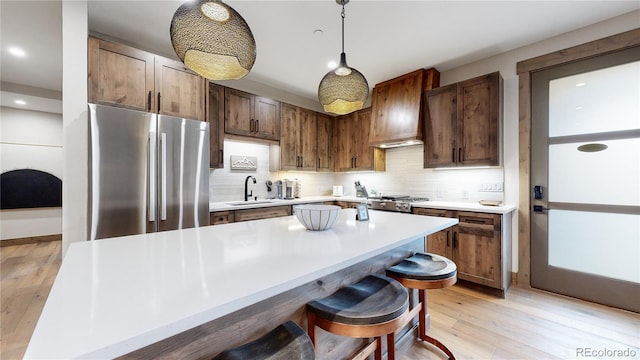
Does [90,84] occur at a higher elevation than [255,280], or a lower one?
higher

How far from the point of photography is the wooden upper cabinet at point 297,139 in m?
3.94

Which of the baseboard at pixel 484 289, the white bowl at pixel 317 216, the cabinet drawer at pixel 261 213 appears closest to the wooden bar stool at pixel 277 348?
the white bowl at pixel 317 216

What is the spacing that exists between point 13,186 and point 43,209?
0.59 meters

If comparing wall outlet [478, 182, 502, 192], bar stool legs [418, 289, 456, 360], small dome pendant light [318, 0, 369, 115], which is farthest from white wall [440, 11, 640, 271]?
small dome pendant light [318, 0, 369, 115]

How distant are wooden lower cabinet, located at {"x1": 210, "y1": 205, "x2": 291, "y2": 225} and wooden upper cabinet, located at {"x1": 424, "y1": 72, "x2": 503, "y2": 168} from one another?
6.81 feet

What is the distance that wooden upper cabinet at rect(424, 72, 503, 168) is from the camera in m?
2.92

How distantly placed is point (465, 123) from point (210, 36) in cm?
298

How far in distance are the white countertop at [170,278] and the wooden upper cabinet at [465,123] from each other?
212 centimetres

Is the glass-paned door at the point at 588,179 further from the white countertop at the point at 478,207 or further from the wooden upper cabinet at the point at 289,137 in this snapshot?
the wooden upper cabinet at the point at 289,137

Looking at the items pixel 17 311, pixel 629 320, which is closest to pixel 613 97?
pixel 629 320

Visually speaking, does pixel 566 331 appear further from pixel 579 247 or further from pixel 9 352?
pixel 9 352

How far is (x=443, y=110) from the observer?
10.8ft

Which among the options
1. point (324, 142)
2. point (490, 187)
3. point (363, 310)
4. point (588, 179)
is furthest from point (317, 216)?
point (324, 142)

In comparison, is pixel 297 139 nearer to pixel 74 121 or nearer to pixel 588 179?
pixel 74 121
